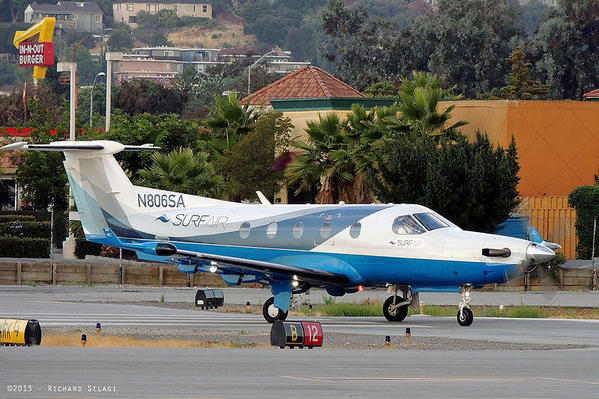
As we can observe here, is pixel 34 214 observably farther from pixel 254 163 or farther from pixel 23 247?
pixel 254 163

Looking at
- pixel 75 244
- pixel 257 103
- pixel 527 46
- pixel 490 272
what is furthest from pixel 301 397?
pixel 527 46

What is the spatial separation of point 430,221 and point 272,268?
3.76 metres

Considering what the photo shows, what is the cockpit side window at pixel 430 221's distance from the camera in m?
30.9

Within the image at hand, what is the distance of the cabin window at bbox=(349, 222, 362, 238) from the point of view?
103ft

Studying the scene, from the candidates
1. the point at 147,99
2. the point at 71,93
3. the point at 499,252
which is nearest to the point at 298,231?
the point at 499,252

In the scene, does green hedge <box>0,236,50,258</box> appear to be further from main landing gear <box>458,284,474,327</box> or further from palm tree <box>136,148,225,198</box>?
main landing gear <box>458,284,474,327</box>

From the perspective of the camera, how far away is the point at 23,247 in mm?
52938

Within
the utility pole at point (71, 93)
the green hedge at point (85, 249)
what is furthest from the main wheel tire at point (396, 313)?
the utility pole at point (71, 93)

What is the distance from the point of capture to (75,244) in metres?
56.3

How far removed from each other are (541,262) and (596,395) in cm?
1119

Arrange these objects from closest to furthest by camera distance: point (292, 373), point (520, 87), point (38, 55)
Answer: point (292, 373), point (520, 87), point (38, 55)

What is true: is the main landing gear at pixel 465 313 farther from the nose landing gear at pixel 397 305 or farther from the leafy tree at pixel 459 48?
the leafy tree at pixel 459 48

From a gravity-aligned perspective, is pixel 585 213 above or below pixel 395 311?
above

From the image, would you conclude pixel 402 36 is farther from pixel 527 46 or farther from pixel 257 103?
pixel 257 103
